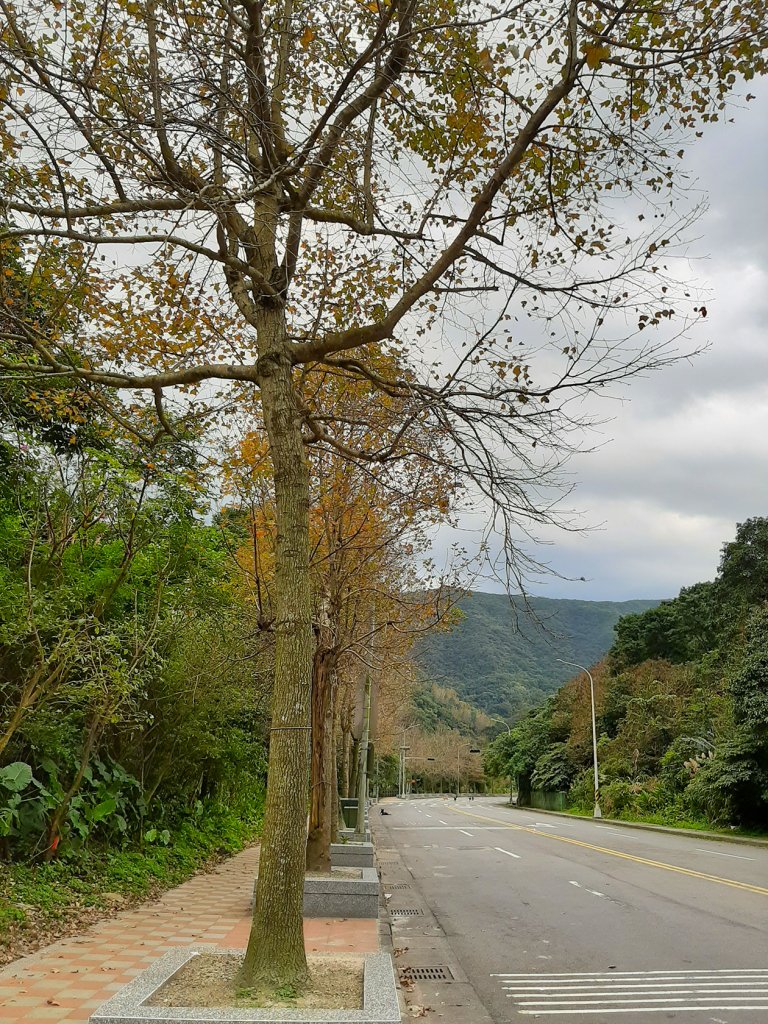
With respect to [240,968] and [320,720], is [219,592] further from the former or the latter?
[240,968]

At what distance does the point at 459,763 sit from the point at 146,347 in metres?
93.9

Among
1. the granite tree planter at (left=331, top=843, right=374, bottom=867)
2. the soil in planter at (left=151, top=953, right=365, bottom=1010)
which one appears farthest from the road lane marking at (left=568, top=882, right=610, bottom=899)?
the soil in planter at (left=151, top=953, right=365, bottom=1010)

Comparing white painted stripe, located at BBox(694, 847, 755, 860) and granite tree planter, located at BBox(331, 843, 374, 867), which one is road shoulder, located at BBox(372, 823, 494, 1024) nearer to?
granite tree planter, located at BBox(331, 843, 374, 867)

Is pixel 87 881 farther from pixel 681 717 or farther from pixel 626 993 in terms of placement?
pixel 681 717

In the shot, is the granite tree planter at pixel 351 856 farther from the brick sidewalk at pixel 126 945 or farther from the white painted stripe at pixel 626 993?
the white painted stripe at pixel 626 993

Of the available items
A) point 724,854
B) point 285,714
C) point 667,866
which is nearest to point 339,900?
point 285,714

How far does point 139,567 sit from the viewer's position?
11.6 m

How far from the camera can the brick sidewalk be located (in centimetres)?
610

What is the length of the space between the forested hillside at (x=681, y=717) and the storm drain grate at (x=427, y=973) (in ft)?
59.4

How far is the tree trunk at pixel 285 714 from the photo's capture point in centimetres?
521

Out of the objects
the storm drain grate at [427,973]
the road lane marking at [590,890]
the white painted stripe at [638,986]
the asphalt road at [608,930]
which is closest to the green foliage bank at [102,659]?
the storm drain grate at [427,973]

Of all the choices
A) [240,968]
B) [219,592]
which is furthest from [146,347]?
[219,592]

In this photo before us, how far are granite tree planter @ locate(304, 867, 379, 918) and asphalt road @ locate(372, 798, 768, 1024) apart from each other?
3.72 feet

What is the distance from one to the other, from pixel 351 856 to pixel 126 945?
5.47 metres
